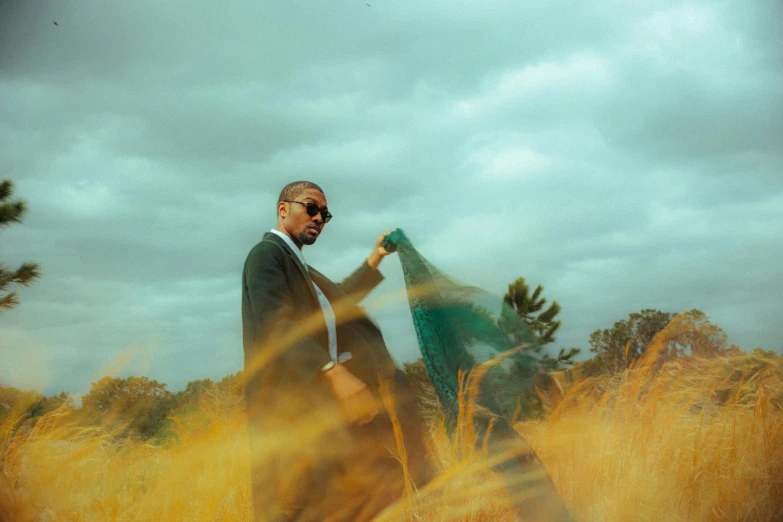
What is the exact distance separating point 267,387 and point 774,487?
8.64 ft

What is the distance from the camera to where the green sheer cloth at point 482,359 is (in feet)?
7.43

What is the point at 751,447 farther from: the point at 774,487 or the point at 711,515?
the point at 711,515

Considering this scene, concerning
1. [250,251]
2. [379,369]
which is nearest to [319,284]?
[250,251]

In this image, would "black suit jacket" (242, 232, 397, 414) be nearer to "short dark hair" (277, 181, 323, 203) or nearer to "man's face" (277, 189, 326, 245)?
"man's face" (277, 189, 326, 245)

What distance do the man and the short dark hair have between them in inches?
12.1

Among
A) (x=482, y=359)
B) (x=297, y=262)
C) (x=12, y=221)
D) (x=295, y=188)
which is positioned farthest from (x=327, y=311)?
(x=12, y=221)

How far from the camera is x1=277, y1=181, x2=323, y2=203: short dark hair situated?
2635 mm

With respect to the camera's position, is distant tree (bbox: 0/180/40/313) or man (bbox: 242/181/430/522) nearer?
man (bbox: 242/181/430/522)

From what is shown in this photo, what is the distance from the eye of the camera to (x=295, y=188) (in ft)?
8.73

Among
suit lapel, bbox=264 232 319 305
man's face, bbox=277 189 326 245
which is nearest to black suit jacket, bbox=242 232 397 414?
suit lapel, bbox=264 232 319 305

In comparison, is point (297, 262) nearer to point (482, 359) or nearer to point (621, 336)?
point (482, 359)

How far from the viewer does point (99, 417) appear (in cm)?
486

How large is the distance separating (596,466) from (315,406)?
1.76 meters

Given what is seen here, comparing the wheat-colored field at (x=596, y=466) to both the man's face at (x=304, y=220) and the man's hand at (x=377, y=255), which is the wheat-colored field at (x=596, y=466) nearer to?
the man's hand at (x=377, y=255)
